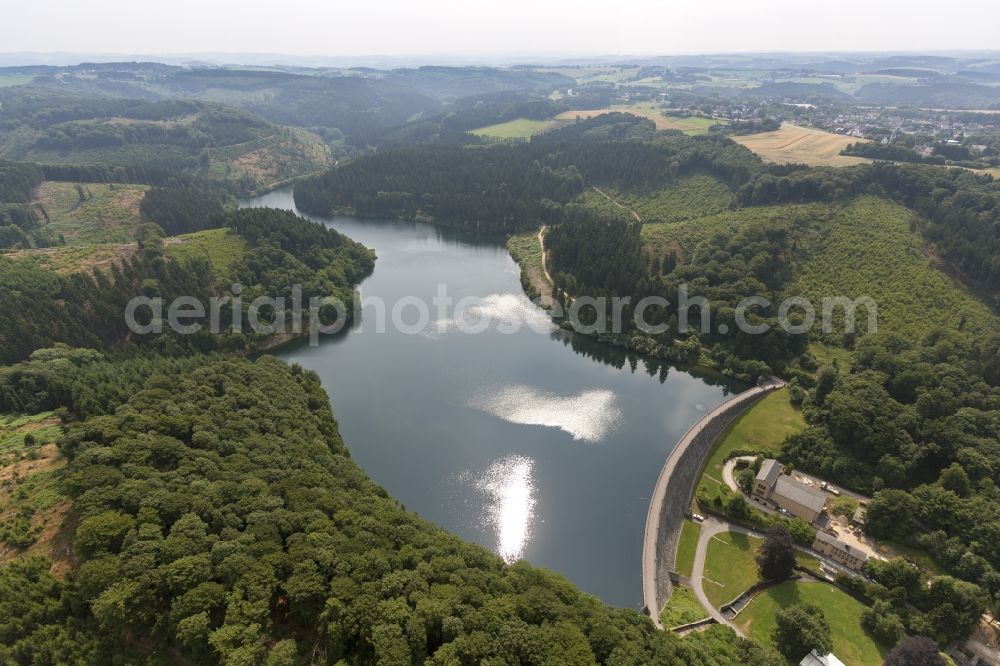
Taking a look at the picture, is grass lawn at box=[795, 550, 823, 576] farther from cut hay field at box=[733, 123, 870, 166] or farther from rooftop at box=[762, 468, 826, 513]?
cut hay field at box=[733, 123, 870, 166]

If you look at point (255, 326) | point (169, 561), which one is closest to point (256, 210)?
point (255, 326)

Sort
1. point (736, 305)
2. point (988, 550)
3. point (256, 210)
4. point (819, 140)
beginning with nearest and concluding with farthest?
point (988, 550) < point (736, 305) < point (256, 210) < point (819, 140)

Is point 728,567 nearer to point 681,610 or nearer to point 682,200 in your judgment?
point 681,610

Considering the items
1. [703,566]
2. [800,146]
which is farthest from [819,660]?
[800,146]

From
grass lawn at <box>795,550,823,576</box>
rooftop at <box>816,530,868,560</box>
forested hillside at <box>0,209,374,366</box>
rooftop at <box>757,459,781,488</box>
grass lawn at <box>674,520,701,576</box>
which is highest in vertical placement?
forested hillside at <box>0,209,374,366</box>

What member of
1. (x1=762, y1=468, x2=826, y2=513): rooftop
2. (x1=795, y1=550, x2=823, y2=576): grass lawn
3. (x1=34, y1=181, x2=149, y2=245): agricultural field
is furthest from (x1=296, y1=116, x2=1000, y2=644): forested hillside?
(x1=34, y1=181, x2=149, y2=245): agricultural field

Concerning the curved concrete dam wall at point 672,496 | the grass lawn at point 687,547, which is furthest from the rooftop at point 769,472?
the grass lawn at point 687,547

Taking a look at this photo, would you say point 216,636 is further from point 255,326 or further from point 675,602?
point 255,326
